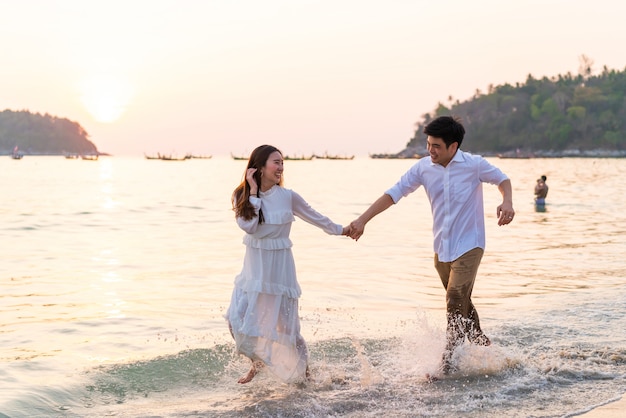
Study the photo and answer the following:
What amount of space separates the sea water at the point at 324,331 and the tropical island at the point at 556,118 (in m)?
163

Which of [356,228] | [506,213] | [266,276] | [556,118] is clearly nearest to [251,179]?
[266,276]

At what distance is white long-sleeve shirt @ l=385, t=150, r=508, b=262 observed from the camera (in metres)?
5.56

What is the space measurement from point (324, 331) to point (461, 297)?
2621mm

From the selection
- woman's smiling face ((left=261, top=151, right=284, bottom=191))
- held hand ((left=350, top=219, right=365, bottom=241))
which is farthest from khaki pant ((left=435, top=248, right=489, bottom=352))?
woman's smiling face ((left=261, top=151, right=284, bottom=191))

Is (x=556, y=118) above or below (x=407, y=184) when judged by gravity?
above

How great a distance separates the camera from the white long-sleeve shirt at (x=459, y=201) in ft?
18.2

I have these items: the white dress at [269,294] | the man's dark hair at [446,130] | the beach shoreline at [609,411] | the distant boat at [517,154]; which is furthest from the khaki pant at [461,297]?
the distant boat at [517,154]

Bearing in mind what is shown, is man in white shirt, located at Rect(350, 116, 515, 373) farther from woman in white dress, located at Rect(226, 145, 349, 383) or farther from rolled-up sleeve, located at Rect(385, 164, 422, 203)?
woman in white dress, located at Rect(226, 145, 349, 383)

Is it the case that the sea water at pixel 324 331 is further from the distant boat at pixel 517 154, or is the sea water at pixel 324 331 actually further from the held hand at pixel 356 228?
the distant boat at pixel 517 154

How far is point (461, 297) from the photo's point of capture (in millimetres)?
5570

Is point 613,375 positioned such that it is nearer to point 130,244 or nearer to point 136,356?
point 136,356

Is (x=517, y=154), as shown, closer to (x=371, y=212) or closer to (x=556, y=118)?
(x=556, y=118)

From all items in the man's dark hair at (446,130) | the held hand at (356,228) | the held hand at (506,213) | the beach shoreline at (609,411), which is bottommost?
the beach shoreline at (609,411)

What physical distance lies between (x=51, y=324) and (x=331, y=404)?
15.0 feet
